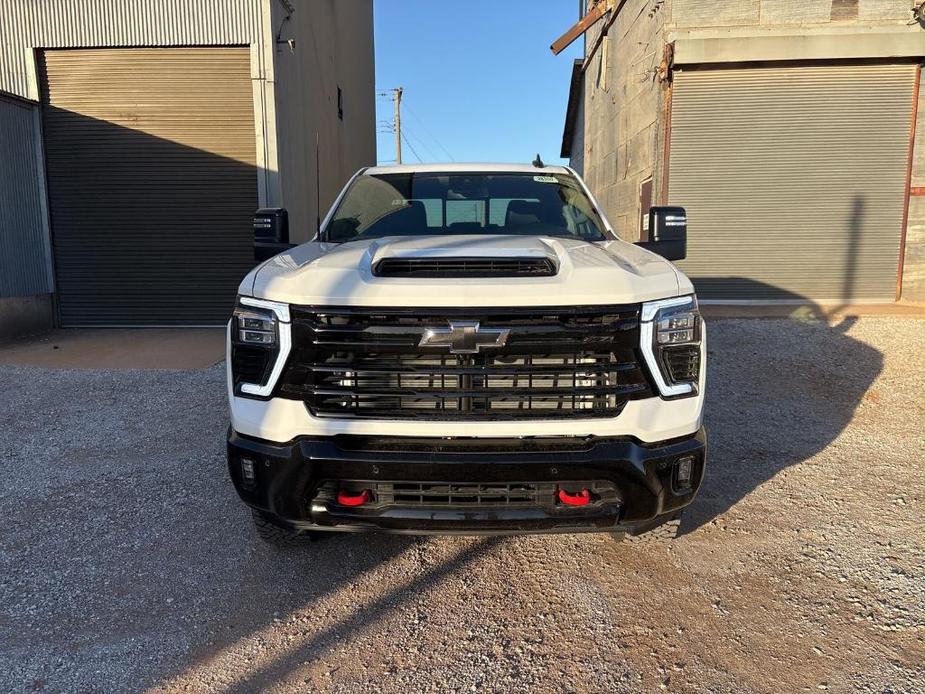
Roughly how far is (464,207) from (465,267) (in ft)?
4.54

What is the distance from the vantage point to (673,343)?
2.59 metres

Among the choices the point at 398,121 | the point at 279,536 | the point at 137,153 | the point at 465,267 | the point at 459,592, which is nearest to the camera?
the point at 465,267

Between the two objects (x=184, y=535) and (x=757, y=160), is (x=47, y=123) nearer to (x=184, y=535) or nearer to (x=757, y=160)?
(x=184, y=535)

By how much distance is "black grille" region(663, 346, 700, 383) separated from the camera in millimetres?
2592

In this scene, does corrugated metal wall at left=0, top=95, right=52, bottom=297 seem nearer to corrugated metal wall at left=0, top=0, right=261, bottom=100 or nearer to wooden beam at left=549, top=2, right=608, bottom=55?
corrugated metal wall at left=0, top=0, right=261, bottom=100

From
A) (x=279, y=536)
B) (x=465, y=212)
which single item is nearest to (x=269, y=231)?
(x=465, y=212)

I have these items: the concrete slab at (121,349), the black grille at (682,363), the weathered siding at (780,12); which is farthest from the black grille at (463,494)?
the weathered siding at (780,12)

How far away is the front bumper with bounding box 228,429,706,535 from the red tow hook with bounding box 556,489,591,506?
0.02 metres

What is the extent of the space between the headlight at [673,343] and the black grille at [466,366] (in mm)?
56

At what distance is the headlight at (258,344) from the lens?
2555 mm

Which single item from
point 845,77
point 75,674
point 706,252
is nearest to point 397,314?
point 75,674

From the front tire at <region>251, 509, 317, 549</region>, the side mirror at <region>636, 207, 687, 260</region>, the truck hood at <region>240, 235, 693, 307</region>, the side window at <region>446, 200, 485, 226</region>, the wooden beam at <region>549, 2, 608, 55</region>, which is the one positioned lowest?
the front tire at <region>251, 509, 317, 549</region>

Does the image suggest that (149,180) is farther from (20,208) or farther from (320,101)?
(320,101)

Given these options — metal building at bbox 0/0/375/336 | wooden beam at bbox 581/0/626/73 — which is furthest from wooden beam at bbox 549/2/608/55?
metal building at bbox 0/0/375/336
